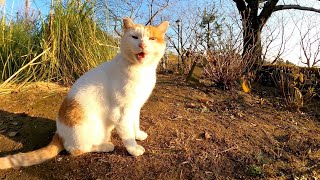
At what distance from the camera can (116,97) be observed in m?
2.41

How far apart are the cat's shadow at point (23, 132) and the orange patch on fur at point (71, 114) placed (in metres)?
0.53

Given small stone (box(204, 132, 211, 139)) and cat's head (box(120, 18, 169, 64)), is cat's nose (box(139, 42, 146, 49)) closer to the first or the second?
cat's head (box(120, 18, 169, 64))

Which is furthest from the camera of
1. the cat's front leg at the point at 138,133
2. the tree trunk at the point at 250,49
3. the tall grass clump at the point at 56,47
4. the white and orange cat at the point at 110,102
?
the tree trunk at the point at 250,49

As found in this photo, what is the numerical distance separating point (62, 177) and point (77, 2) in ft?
9.22

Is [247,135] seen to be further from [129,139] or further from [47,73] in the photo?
[47,73]

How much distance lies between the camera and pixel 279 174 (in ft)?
8.02

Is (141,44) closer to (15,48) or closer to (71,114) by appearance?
(71,114)

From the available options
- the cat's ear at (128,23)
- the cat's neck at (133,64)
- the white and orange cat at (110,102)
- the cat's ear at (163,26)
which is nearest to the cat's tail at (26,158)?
the white and orange cat at (110,102)

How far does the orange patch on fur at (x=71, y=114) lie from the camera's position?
2430mm

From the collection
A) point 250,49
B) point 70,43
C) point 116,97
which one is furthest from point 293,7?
point 116,97

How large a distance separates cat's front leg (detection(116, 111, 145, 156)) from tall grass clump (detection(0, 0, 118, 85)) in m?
2.00

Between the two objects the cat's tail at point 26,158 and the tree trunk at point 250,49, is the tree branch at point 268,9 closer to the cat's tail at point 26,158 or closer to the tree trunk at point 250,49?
the tree trunk at point 250,49

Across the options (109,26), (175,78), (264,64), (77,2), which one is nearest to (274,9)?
(264,64)

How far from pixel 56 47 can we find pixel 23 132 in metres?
1.50
